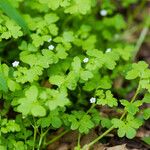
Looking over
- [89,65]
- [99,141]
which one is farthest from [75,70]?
[99,141]

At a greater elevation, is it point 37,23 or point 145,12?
point 145,12

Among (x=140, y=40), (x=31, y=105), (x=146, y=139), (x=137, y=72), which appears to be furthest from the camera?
(x=140, y=40)

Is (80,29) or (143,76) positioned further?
(80,29)

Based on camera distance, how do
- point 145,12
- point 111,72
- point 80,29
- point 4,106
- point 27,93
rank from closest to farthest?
point 27,93
point 4,106
point 80,29
point 111,72
point 145,12

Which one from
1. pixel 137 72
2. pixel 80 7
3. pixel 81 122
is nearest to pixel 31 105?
pixel 81 122

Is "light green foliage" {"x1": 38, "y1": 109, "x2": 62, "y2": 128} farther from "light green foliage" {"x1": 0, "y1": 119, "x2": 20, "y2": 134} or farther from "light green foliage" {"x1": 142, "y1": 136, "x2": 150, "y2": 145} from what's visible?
"light green foliage" {"x1": 142, "y1": 136, "x2": 150, "y2": 145}

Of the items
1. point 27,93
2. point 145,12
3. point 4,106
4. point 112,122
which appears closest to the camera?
point 27,93

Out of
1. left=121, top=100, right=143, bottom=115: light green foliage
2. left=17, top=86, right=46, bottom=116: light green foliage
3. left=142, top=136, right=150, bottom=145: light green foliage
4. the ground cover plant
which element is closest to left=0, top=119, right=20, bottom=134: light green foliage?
the ground cover plant

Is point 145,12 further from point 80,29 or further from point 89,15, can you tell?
point 80,29

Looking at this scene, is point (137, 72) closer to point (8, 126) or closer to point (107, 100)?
point (107, 100)

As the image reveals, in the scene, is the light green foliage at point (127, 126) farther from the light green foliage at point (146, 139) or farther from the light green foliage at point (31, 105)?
the light green foliage at point (31, 105)

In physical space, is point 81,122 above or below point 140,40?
below
